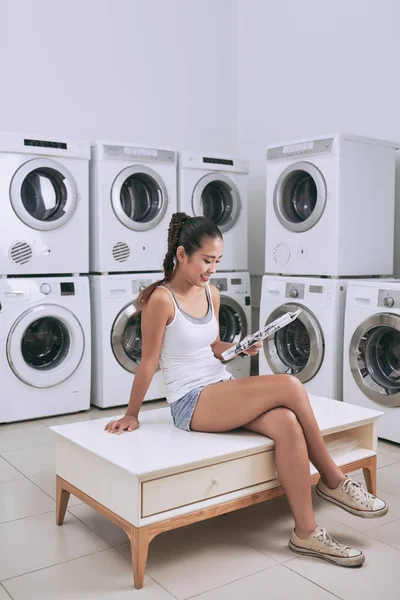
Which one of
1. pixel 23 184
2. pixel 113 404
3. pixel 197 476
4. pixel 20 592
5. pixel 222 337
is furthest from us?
pixel 222 337

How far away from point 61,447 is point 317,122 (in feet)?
10.5

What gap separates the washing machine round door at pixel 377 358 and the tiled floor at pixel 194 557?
77cm

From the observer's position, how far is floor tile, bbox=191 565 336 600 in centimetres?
183

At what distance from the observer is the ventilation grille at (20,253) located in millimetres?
3615

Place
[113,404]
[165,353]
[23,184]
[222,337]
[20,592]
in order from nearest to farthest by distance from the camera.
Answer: [20,592]
[165,353]
[23,184]
[113,404]
[222,337]

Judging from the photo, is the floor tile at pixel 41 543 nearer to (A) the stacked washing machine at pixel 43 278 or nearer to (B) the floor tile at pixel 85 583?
(B) the floor tile at pixel 85 583

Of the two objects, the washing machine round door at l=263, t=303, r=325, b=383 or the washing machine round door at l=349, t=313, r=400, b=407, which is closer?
the washing machine round door at l=349, t=313, r=400, b=407

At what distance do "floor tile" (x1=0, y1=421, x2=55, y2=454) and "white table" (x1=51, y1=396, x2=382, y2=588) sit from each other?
3.40 feet

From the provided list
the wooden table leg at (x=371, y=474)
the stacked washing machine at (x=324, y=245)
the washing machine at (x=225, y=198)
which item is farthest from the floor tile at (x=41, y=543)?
the washing machine at (x=225, y=198)

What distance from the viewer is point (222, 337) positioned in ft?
14.7

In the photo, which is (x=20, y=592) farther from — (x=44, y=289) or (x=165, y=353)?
(x=44, y=289)

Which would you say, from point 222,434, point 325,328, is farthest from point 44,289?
point 222,434

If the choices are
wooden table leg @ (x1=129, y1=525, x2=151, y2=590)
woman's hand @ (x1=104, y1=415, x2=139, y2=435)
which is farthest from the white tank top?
wooden table leg @ (x1=129, y1=525, x2=151, y2=590)

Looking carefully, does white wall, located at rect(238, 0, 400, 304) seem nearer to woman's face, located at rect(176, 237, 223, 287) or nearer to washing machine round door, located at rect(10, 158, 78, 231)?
washing machine round door, located at rect(10, 158, 78, 231)
